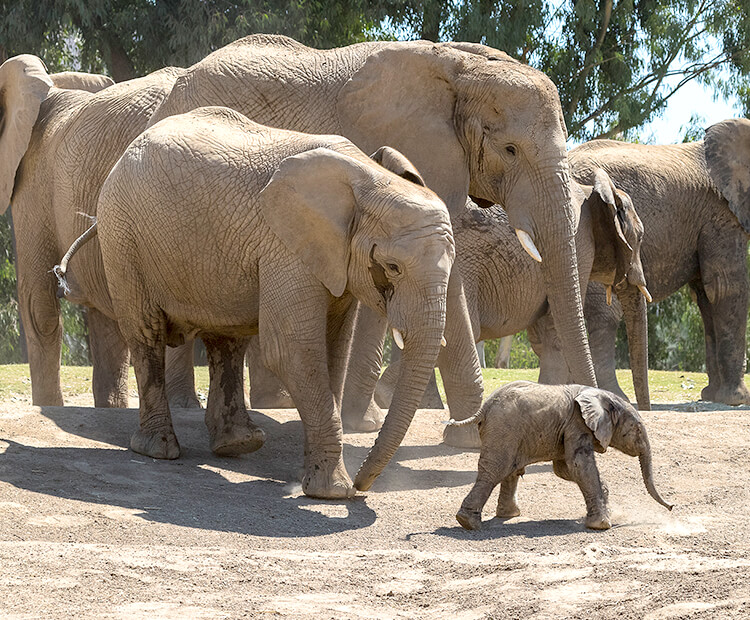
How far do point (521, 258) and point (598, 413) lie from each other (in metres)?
3.46

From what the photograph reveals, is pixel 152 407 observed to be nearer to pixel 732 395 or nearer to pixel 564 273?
pixel 564 273

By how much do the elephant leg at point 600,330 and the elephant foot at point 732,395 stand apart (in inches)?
70.7

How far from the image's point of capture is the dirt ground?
16.0 feet

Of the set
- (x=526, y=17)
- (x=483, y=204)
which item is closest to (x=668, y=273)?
(x=483, y=204)

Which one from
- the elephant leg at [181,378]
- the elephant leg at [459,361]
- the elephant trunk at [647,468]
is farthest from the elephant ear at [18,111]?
the elephant trunk at [647,468]

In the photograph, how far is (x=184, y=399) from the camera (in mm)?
10008

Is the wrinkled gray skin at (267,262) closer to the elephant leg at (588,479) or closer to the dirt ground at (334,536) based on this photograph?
the dirt ground at (334,536)

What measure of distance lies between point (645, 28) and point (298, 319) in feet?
52.0

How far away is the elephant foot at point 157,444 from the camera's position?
310 inches

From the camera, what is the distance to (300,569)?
548 centimetres

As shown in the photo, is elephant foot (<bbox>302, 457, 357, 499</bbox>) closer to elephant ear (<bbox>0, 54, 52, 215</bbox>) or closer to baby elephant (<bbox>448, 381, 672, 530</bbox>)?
baby elephant (<bbox>448, 381, 672, 530</bbox>)

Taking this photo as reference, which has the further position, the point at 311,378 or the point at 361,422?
the point at 361,422

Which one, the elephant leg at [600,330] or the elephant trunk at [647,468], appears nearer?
the elephant trunk at [647,468]

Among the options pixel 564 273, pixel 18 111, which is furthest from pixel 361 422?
pixel 18 111
